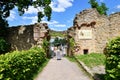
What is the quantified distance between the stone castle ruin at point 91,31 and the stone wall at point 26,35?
2660mm

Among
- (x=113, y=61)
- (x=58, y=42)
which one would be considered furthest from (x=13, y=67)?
(x=58, y=42)

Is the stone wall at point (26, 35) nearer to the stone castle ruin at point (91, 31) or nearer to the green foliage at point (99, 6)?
the stone castle ruin at point (91, 31)

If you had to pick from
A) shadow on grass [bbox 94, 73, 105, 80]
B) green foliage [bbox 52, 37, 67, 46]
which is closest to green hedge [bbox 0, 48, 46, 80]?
shadow on grass [bbox 94, 73, 105, 80]

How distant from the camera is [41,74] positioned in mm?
14406

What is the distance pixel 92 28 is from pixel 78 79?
35.6 feet

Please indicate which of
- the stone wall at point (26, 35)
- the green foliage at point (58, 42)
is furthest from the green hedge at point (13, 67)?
the green foliage at point (58, 42)

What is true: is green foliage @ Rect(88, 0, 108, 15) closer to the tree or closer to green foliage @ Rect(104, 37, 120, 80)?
the tree

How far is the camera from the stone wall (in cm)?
2344

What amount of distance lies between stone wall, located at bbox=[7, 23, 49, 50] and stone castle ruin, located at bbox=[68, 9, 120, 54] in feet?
8.73

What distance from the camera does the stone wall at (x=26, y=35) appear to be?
923 inches

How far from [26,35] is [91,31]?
585cm

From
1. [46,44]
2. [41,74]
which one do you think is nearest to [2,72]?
[41,74]

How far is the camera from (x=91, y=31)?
23.0 metres

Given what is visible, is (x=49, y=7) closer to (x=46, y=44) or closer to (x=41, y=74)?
(x=46, y=44)
